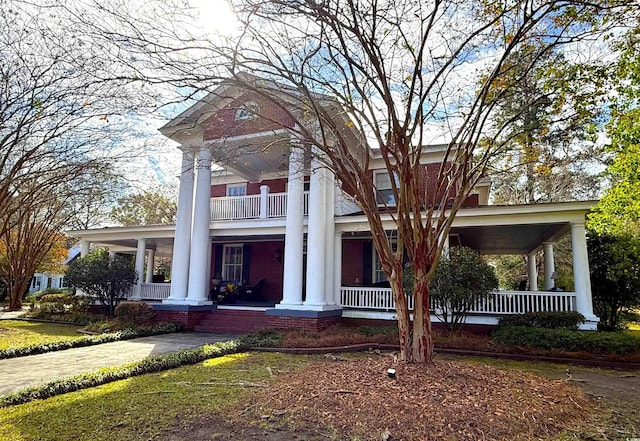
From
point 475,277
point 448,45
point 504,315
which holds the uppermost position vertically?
point 448,45

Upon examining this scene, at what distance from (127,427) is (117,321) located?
992 cm

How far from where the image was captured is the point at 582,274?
1073 centimetres

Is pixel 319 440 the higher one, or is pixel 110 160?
pixel 110 160

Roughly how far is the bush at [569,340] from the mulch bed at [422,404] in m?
3.06

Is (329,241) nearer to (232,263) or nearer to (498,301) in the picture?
(498,301)

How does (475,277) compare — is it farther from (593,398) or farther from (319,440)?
(319,440)

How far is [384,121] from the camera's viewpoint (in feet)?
26.6

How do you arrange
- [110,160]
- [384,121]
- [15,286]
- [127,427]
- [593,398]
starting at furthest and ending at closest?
[15,286] → [110,160] → [384,121] → [593,398] → [127,427]

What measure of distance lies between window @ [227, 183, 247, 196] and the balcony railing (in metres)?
3.35

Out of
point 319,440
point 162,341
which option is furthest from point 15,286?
point 319,440

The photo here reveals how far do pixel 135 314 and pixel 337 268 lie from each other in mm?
6774

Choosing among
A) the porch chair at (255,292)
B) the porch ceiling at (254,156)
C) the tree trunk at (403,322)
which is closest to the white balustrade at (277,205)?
the porch ceiling at (254,156)

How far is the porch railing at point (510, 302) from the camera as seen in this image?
1123 centimetres

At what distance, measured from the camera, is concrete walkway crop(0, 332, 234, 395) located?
695 cm
